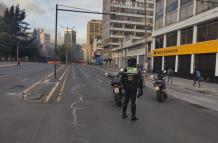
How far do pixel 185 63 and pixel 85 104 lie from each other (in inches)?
1335

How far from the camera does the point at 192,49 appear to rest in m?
42.7

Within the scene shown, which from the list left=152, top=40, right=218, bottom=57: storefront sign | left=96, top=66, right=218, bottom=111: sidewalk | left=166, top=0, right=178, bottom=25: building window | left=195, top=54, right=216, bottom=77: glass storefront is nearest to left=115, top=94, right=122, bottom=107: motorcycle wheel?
left=96, top=66, right=218, bottom=111: sidewalk

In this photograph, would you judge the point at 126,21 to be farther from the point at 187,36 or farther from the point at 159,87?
the point at 159,87

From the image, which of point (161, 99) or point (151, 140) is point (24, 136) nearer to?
point (151, 140)

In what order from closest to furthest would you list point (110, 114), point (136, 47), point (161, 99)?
point (110, 114)
point (161, 99)
point (136, 47)

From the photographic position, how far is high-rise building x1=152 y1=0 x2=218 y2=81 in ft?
125

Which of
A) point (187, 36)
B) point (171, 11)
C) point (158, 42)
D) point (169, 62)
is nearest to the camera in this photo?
point (187, 36)

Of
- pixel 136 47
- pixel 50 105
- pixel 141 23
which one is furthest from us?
pixel 141 23

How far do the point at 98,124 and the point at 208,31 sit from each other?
107 ft

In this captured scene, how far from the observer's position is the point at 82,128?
347 inches

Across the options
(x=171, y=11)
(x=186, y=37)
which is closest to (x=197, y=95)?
(x=186, y=37)

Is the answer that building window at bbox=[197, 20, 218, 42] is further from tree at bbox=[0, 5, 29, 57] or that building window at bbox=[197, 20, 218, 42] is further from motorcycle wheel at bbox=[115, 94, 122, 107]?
tree at bbox=[0, 5, 29, 57]

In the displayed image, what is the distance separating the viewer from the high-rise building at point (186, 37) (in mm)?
37969

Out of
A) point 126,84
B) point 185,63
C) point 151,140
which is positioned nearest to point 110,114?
point 126,84
